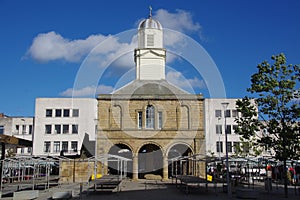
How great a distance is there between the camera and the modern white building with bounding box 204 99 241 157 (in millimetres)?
59312

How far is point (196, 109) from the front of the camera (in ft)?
129

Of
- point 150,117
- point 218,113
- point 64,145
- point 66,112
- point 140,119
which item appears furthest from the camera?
point 218,113

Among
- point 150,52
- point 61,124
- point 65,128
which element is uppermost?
point 150,52

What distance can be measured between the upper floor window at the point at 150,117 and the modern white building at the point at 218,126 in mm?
21656

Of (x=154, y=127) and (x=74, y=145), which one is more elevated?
(x=154, y=127)

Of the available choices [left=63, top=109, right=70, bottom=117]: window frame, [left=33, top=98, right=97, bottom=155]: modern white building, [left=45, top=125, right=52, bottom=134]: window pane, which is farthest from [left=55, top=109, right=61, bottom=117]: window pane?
[left=45, top=125, right=52, bottom=134]: window pane

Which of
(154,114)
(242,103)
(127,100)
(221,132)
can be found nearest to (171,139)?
(154,114)

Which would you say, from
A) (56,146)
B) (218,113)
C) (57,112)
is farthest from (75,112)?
(218,113)

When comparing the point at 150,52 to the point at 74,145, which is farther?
the point at 74,145

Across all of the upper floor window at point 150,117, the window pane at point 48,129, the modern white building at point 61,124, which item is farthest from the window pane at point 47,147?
the upper floor window at point 150,117

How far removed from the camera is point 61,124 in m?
60.1

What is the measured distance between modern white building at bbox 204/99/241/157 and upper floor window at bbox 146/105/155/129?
71.0 feet

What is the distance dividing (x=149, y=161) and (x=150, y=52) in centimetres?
1425

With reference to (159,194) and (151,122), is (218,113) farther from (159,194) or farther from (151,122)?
(159,194)
